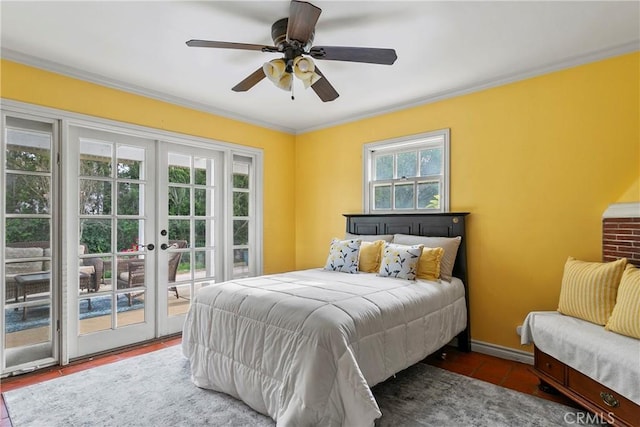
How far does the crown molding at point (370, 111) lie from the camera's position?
8.48ft


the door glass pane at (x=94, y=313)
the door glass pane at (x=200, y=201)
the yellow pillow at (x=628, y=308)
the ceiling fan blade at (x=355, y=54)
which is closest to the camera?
the yellow pillow at (x=628, y=308)

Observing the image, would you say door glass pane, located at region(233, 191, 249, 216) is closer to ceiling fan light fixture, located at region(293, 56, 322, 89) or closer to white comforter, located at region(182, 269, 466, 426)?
white comforter, located at region(182, 269, 466, 426)

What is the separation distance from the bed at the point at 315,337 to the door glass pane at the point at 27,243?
1245mm

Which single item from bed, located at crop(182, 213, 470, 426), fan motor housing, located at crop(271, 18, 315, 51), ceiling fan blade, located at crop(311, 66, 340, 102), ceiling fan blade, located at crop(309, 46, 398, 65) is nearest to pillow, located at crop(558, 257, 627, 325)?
bed, located at crop(182, 213, 470, 426)

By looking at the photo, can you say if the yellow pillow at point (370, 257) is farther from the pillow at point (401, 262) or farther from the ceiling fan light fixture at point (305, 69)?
the ceiling fan light fixture at point (305, 69)

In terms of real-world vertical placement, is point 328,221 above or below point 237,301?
above

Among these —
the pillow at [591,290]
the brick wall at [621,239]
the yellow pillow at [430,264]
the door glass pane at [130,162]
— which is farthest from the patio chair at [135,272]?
the brick wall at [621,239]

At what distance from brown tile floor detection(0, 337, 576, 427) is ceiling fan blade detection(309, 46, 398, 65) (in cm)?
240

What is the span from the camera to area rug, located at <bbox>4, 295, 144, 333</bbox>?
2670 mm

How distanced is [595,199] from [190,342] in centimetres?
325

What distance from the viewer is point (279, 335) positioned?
1983mm

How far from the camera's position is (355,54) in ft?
6.98

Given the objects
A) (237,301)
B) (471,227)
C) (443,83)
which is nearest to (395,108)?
(443,83)

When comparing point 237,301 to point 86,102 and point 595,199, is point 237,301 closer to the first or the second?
point 86,102
